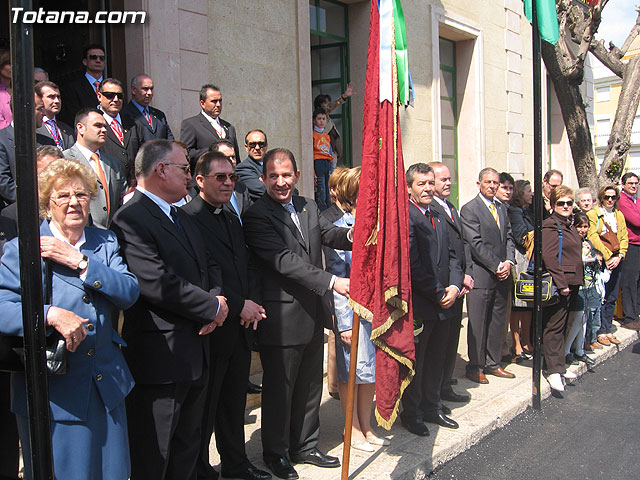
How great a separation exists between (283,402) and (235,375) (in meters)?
0.38

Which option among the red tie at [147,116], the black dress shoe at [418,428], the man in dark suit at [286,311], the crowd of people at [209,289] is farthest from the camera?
the red tie at [147,116]

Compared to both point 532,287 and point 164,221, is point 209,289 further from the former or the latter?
point 532,287

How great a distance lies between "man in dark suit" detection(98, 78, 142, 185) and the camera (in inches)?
208

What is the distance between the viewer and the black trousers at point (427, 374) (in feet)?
17.0

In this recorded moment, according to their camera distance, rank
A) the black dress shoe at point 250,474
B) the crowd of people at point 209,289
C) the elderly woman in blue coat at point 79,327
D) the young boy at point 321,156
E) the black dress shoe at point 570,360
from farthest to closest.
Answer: the young boy at point 321,156, the black dress shoe at point 570,360, the black dress shoe at point 250,474, the crowd of people at point 209,289, the elderly woman in blue coat at point 79,327

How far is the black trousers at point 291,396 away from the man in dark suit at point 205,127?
7.97 ft

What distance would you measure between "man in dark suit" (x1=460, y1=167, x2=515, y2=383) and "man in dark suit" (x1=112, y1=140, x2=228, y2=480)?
12.7ft

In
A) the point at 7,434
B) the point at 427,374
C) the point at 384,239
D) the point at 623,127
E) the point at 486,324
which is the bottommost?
the point at 427,374

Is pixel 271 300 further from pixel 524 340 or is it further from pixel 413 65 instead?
pixel 413 65

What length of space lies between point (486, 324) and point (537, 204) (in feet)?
5.06

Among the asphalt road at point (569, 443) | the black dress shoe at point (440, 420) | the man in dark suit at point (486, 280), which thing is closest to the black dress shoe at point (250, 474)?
the asphalt road at point (569, 443)

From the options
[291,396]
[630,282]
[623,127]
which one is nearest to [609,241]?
[630,282]

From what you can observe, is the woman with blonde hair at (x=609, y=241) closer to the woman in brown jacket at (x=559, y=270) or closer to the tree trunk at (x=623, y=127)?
the tree trunk at (x=623, y=127)

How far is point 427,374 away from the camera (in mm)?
5402
